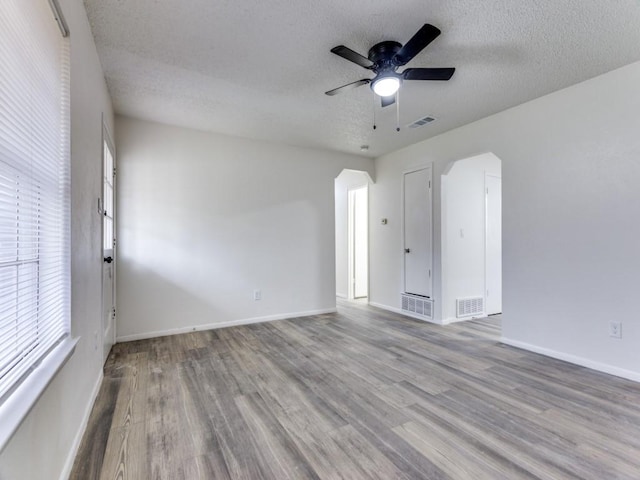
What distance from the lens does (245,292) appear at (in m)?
4.28

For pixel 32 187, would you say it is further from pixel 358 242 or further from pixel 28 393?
pixel 358 242

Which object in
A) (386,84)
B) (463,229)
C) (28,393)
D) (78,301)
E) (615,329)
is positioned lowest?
(615,329)

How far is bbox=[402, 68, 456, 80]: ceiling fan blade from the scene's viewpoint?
2.15 meters

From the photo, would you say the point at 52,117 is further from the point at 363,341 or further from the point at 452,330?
the point at 452,330

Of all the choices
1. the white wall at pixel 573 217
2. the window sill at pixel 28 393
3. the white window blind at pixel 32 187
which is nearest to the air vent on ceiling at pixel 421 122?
the white wall at pixel 573 217

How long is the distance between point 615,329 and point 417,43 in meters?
2.75

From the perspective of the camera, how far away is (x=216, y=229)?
4.08 m

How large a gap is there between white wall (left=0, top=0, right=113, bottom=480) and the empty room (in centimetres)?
2

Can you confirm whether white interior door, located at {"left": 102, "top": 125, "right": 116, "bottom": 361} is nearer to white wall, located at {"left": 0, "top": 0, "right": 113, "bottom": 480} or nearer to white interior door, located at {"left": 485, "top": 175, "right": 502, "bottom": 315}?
white wall, located at {"left": 0, "top": 0, "right": 113, "bottom": 480}

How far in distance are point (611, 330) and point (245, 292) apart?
3.80m

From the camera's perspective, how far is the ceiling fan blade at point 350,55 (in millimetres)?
1940

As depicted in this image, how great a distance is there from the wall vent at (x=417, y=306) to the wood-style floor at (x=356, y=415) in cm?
99

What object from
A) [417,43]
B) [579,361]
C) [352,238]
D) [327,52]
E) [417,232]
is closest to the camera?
[417,43]

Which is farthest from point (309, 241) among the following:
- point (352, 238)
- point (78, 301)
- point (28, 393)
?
point (28, 393)
